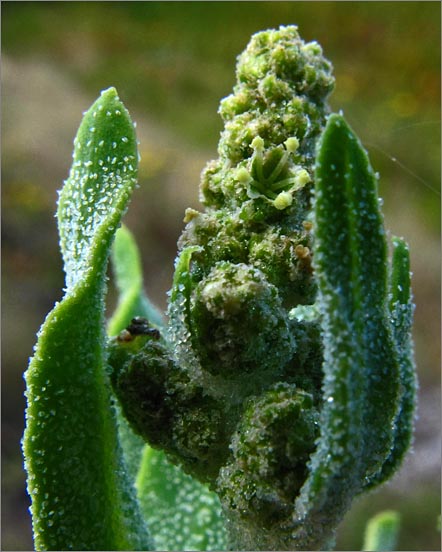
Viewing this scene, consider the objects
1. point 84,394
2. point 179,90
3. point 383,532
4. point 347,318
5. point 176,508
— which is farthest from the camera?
point 179,90

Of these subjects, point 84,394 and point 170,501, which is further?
point 170,501

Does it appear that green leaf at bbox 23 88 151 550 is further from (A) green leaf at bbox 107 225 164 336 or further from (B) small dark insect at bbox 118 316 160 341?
(A) green leaf at bbox 107 225 164 336

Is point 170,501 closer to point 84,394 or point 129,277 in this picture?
point 129,277

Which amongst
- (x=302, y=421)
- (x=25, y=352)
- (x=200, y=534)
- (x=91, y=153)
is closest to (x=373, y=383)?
(x=302, y=421)

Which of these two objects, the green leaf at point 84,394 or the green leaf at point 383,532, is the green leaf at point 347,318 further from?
the green leaf at point 383,532

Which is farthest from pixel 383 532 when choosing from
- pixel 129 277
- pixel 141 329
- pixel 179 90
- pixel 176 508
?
pixel 179 90

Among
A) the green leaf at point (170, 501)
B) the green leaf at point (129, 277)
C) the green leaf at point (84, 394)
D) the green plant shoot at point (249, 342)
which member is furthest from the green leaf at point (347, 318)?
the green leaf at point (129, 277)

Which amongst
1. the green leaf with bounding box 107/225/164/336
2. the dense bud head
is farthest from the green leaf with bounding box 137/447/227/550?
the dense bud head

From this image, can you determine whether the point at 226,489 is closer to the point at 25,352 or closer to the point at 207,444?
the point at 207,444
